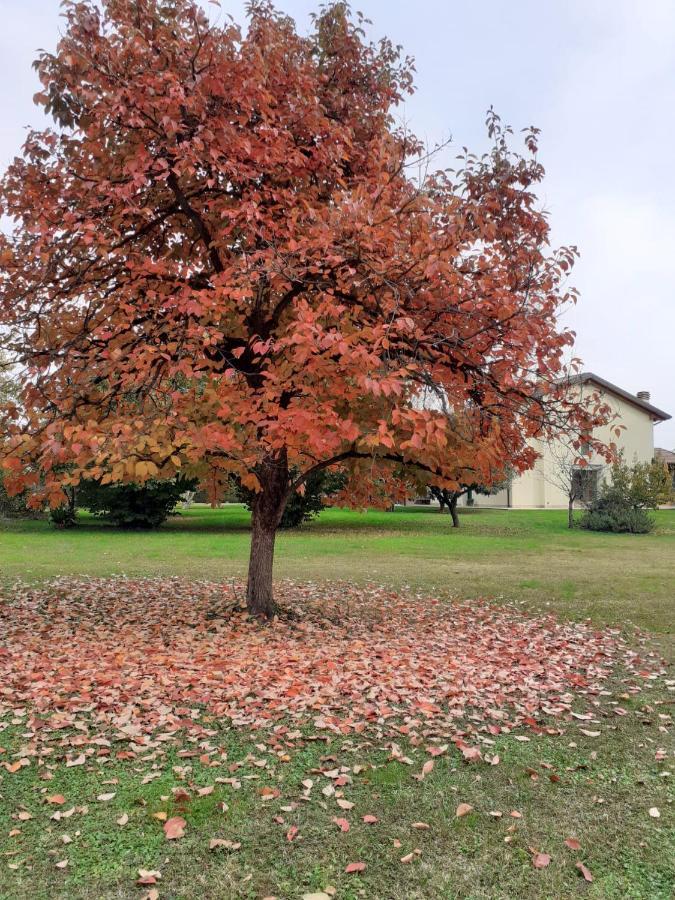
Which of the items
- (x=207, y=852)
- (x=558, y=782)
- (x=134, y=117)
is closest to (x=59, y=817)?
(x=207, y=852)

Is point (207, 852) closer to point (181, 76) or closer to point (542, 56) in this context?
point (181, 76)

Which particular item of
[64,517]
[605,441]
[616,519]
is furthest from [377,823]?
[605,441]

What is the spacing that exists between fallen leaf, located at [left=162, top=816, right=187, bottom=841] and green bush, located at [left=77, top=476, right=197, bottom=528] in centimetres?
2044

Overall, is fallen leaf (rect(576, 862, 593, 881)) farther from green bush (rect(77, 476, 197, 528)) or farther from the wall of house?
the wall of house

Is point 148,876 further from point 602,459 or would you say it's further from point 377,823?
point 602,459

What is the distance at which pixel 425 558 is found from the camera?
16812mm

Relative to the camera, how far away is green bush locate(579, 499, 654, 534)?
26.1m

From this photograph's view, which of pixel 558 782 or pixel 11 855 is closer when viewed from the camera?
pixel 11 855

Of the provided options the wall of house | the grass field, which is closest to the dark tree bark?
the grass field

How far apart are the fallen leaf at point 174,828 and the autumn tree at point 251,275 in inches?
120

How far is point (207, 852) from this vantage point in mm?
3213

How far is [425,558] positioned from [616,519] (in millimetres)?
13145

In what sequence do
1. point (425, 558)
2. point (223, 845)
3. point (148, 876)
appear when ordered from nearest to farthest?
point (148, 876) < point (223, 845) < point (425, 558)

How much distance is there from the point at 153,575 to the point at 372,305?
28.5ft
